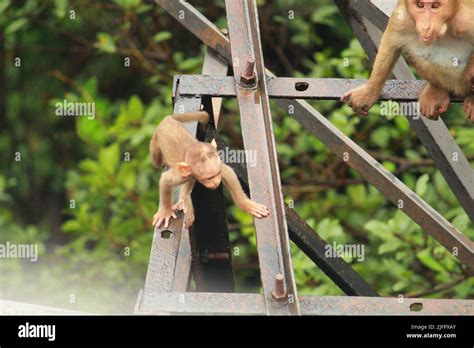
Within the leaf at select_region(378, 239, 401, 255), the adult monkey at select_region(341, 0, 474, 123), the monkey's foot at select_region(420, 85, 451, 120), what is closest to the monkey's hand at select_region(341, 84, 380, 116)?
the adult monkey at select_region(341, 0, 474, 123)

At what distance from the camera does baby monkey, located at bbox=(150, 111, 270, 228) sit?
4492 millimetres

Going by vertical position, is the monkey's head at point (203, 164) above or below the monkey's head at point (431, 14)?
below

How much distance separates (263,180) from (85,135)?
15.4 feet

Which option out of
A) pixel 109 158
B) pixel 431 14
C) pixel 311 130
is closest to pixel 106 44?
pixel 109 158

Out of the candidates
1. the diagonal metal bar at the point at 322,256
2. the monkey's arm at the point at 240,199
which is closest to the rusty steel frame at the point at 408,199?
the diagonal metal bar at the point at 322,256

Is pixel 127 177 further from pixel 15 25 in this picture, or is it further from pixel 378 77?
pixel 378 77

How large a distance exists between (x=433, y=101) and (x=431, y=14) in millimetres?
596

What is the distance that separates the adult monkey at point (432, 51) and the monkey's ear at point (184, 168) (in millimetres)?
942

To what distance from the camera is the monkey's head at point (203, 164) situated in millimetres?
4488

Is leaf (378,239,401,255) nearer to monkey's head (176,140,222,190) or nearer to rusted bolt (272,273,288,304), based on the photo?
monkey's head (176,140,222,190)

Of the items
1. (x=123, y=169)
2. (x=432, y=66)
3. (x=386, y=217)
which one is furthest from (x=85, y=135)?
(x=432, y=66)

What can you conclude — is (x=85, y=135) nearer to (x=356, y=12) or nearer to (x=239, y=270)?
(x=239, y=270)

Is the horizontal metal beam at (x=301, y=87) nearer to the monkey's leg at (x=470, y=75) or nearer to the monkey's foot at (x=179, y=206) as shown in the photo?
the monkey's leg at (x=470, y=75)

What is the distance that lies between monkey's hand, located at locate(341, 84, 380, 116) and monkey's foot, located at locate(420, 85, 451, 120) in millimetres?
199
